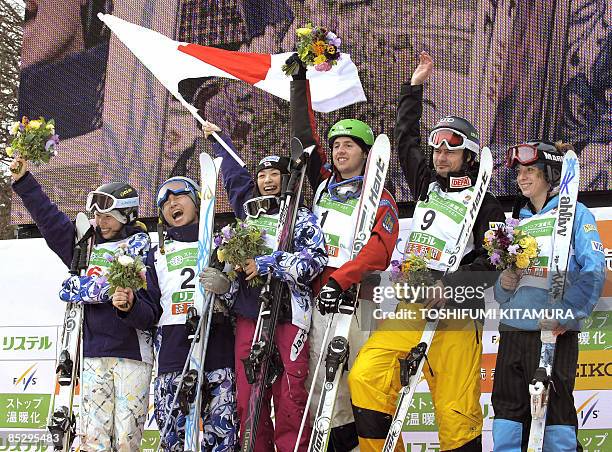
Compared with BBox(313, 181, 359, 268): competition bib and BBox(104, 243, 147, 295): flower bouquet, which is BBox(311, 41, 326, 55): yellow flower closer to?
BBox(313, 181, 359, 268): competition bib

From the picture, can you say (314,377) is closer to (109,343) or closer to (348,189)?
(348,189)

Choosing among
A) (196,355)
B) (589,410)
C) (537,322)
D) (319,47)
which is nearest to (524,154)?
(537,322)

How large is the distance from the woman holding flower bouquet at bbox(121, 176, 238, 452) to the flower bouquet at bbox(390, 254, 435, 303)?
1.09 m

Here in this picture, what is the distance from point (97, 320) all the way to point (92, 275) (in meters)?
0.30

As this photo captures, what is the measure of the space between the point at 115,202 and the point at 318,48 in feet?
5.54

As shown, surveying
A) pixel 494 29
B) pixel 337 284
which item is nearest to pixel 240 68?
pixel 494 29

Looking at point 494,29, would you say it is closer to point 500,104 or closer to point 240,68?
point 500,104

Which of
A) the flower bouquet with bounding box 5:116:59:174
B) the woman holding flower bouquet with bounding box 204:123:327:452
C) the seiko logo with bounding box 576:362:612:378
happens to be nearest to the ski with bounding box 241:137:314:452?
the woman holding flower bouquet with bounding box 204:123:327:452

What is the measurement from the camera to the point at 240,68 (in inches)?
287

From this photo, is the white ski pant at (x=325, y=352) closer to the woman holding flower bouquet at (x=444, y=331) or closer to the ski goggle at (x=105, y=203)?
the woman holding flower bouquet at (x=444, y=331)

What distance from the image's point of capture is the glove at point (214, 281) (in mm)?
5758

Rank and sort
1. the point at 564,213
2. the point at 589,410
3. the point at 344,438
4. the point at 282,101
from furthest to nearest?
the point at 282,101
the point at 589,410
the point at 344,438
the point at 564,213

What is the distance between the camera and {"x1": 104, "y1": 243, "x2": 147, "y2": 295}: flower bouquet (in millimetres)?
5770

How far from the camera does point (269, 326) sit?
221 inches
